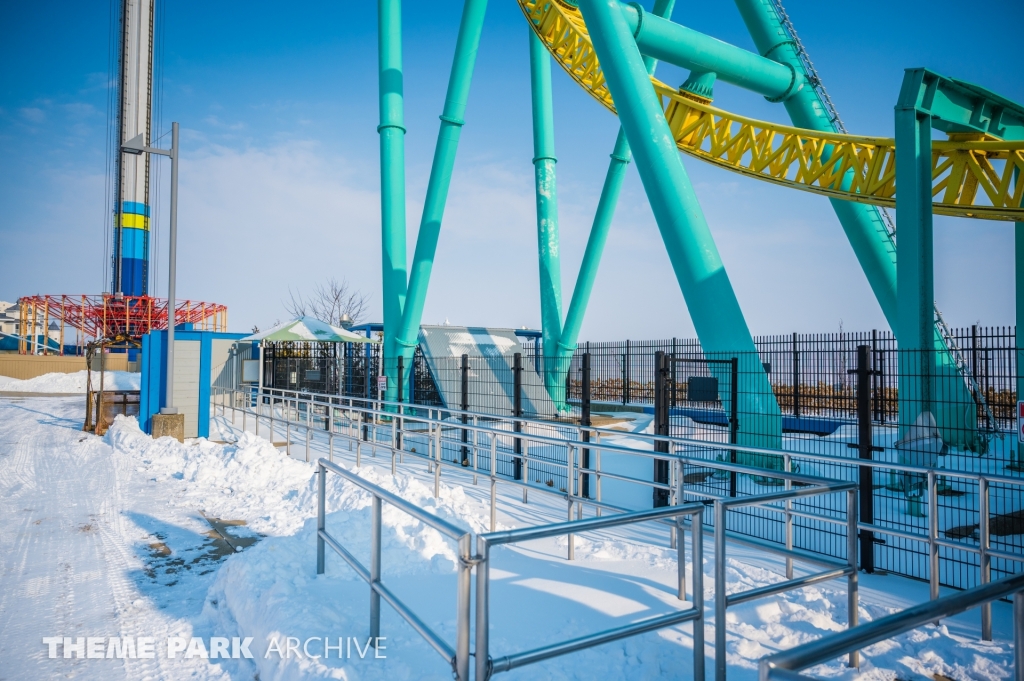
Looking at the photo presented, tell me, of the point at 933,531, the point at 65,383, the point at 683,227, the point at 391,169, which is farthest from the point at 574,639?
the point at 65,383

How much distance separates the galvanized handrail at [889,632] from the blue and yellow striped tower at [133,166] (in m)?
57.8

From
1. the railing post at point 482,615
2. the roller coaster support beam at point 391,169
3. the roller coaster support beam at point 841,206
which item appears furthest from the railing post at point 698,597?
the roller coaster support beam at point 391,169

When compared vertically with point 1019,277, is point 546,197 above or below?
above

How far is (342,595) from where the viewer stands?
443 centimetres

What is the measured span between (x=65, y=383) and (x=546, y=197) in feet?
84.0

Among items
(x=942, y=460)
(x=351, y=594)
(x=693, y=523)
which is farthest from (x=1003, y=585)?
(x=942, y=460)

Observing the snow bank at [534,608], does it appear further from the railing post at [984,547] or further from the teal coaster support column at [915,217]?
the teal coaster support column at [915,217]

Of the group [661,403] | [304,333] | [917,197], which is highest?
[917,197]

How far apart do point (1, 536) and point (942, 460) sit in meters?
14.1

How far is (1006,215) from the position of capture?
13320 mm

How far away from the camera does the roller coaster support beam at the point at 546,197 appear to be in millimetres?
21984

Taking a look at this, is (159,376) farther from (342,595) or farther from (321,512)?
(342,595)

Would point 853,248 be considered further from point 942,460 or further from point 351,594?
point 351,594

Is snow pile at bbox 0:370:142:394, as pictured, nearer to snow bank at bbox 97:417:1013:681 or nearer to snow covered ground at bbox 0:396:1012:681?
snow covered ground at bbox 0:396:1012:681
